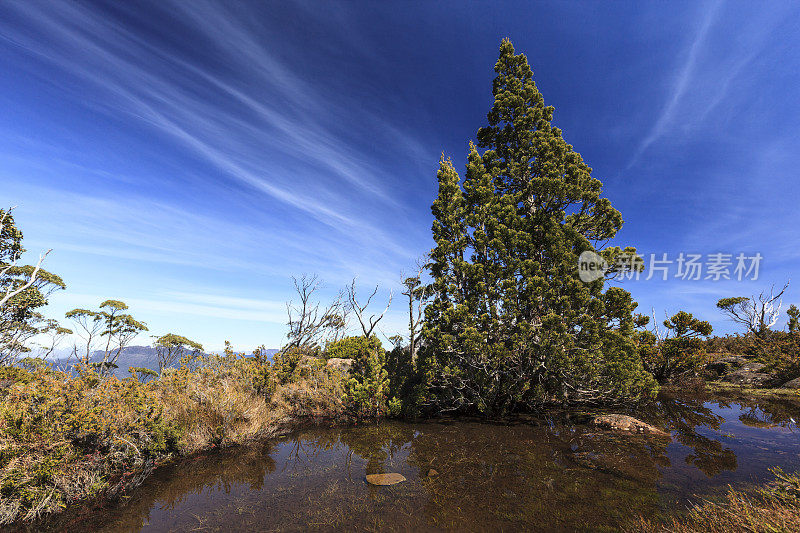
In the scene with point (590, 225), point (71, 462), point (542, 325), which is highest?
point (590, 225)

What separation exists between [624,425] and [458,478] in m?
6.98

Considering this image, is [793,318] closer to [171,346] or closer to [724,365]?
[724,365]

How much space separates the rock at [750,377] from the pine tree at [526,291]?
12.8m

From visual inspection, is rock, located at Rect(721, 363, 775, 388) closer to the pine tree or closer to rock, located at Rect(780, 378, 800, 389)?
rock, located at Rect(780, 378, 800, 389)

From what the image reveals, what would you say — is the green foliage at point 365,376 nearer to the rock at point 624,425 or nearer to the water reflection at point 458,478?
the water reflection at point 458,478

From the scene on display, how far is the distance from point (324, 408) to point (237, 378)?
3631 millimetres

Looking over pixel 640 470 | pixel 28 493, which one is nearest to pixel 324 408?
pixel 28 493

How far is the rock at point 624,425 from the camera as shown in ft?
29.8

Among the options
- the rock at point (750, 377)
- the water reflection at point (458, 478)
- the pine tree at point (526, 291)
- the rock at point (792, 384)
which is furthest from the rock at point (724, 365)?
the pine tree at point (526, 291)

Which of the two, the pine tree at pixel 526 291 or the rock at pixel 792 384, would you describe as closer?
the pine tree at pixel 526 291

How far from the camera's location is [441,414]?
12391 millimetres

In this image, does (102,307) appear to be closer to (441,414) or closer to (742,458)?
(441,414)

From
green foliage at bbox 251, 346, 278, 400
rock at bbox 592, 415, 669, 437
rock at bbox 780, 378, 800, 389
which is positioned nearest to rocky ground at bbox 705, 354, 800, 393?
rock at bbox 780, 378, 800, 389

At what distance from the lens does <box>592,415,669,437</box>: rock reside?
9084 mm
